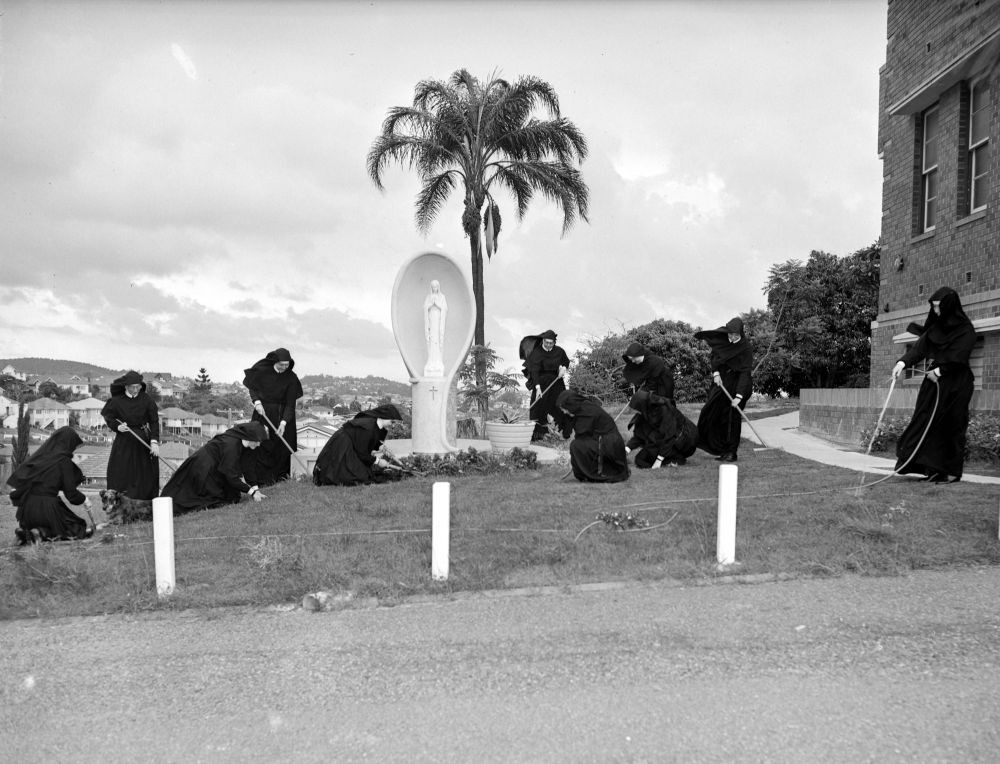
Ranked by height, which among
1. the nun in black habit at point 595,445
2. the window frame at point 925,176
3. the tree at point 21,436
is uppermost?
the window frame at point 925,176

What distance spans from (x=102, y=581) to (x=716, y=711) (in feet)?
16.0

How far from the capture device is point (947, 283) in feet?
48.2

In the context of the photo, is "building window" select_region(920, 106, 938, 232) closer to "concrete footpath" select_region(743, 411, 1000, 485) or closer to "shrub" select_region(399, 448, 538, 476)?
"concrete footpath" select_region(743, 411, 1000, 485)

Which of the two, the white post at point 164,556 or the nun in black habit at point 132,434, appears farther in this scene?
the nun in black habit at point 132,434

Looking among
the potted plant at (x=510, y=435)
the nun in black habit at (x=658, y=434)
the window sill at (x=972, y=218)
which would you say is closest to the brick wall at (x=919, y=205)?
the window sill at (x=972, y=218)

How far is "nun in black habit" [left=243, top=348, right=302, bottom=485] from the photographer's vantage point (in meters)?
12.3

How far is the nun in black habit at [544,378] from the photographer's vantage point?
1633cm

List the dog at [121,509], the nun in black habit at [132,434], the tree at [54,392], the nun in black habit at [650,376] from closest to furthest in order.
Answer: the dog at [121,509], the nun in black habit at [132,434], the nun in black habit at [650,376], the tree at [54,392]

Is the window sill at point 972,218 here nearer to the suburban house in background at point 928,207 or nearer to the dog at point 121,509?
the suburban house in background at point 928,207

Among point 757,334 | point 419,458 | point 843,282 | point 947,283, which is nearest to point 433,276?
point 419,458

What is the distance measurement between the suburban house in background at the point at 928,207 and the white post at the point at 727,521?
27.5 ft

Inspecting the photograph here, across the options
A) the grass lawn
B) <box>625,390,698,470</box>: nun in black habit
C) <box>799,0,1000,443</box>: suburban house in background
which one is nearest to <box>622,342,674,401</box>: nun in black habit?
<box>625,390,698,470</box>: nun in black habit

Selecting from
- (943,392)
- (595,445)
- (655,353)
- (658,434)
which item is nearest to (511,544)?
(595,445)

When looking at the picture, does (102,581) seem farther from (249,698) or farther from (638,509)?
(638,509)
